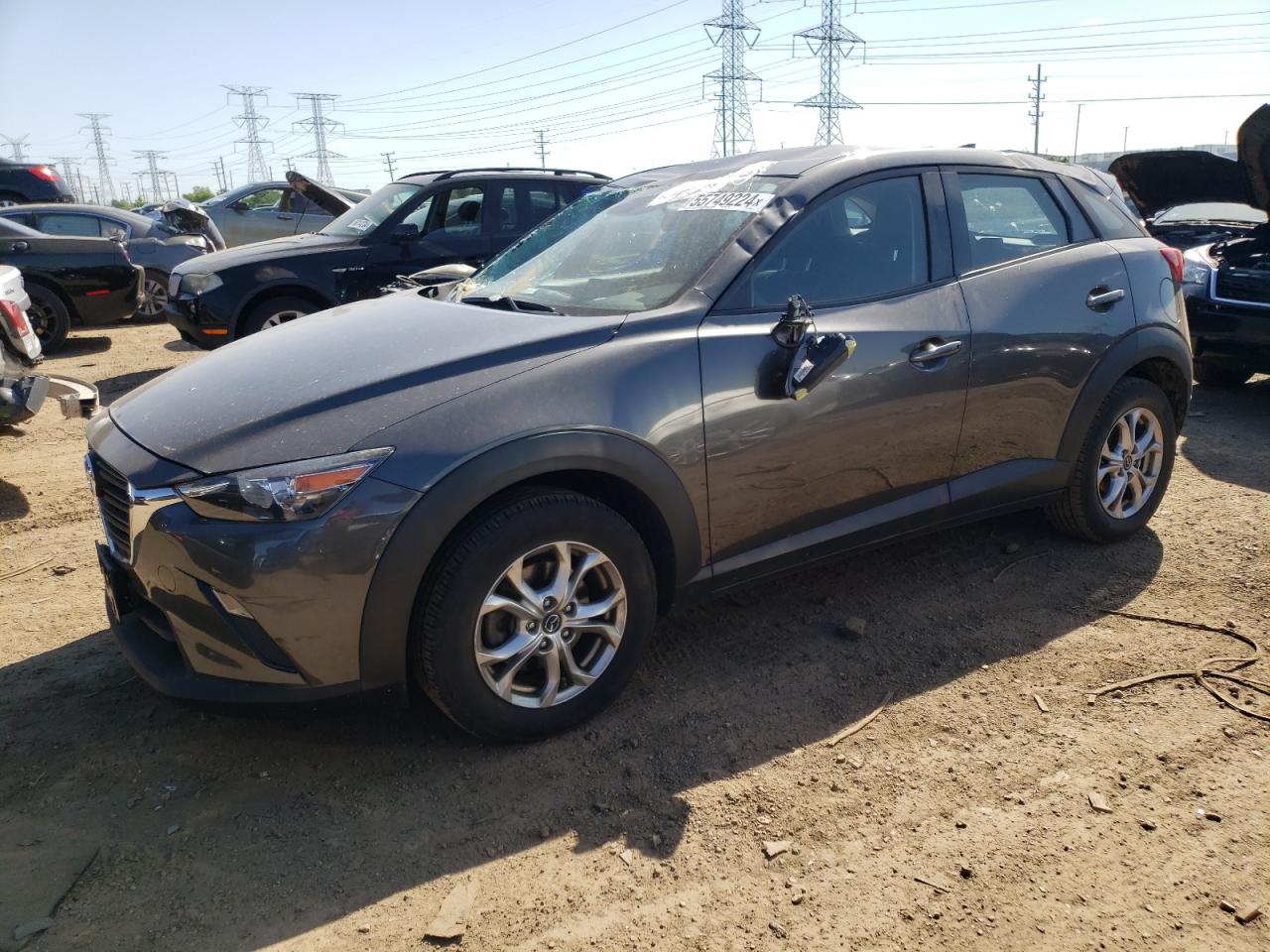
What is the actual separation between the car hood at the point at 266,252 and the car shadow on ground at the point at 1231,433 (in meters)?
6.59

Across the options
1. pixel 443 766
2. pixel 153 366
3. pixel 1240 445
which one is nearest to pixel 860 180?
pixel 443 766

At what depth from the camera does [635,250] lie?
3527 millimetres

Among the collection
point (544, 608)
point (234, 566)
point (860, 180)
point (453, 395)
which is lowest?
point (544, 608)

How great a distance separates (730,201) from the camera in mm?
3457

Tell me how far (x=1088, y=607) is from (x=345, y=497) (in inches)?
114

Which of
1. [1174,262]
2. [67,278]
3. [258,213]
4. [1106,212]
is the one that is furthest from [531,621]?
[258,213]

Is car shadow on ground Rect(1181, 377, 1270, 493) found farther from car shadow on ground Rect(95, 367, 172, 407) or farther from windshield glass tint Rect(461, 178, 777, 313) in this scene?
car shadow on ground Rect(95, 367, 172, 407)

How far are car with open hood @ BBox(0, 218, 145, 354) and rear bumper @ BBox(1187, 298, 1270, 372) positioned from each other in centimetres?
980

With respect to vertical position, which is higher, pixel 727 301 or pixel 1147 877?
pixel 727 301

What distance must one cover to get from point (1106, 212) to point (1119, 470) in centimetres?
113

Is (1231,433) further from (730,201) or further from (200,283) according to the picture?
(200,283)

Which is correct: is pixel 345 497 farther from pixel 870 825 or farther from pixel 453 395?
pixel 870 825

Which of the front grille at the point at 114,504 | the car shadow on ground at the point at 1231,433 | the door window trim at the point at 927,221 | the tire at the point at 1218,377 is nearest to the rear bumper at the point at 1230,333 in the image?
the car shadow on ground at the point at 1231,433

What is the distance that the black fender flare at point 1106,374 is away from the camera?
3959 mm
